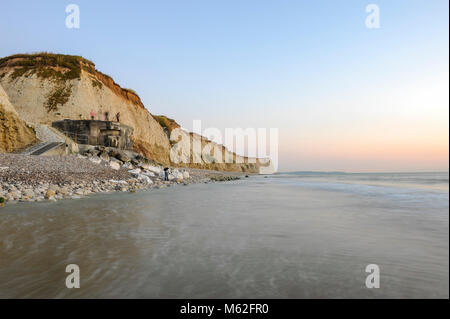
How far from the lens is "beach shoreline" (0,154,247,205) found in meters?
10.9

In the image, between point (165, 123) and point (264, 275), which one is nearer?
point (264, 275)

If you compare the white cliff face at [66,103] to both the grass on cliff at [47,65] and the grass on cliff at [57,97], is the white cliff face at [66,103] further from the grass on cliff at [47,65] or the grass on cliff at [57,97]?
the grass on cliff at [47,65]

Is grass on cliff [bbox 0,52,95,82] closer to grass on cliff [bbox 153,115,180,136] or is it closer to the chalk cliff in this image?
the chalk cliff

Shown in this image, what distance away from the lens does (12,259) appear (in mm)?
3994

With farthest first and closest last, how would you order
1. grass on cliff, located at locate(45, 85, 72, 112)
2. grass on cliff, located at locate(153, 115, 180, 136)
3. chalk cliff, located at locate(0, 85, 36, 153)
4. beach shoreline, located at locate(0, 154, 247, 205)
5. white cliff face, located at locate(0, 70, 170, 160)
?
grass on cliff, located at locate(153, 115, 180, 136) → grass on cliff, located at locate(45, 85, 72, 112) → white cliff face, located at locate(0, 70, 170, 160) → chalk cliff, located at locate(0, 85, 36, 153) → beach shoreline, located at locate(0, 154, 247, 205)

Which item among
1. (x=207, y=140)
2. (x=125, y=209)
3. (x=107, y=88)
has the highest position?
(x=107, y=88)

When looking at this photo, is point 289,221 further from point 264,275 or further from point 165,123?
point 165,123

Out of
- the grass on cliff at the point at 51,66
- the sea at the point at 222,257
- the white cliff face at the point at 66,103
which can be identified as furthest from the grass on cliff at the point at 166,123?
the sea at the point at 222,257

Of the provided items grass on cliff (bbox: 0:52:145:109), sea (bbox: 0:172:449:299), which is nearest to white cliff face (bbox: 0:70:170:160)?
grass on cliff (bbox: 0:52:145:109)

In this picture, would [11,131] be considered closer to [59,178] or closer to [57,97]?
[59,178]

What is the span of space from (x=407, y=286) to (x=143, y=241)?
437 cm

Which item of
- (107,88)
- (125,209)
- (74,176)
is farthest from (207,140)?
(125,209)

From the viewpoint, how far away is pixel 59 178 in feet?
45.9

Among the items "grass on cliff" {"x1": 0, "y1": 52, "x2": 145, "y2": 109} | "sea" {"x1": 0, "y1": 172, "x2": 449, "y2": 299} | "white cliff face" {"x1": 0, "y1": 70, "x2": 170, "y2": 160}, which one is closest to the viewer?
"sea" {"x1": 0, "y1": 172, "x2": 449, "y2": 299}
